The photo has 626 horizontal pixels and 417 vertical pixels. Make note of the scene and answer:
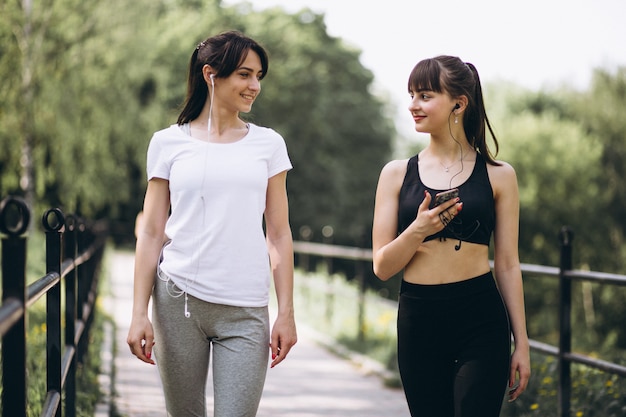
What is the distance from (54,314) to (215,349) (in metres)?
0.83

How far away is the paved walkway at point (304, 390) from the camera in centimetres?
646

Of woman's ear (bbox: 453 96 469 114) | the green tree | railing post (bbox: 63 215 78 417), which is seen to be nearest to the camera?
woman's ear (bbox: 453 96 469 114)

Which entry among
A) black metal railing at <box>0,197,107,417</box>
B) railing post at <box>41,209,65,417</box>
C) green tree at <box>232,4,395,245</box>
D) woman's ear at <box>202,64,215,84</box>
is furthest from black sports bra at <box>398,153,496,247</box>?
green tree at <box>232,4,395,245</box>

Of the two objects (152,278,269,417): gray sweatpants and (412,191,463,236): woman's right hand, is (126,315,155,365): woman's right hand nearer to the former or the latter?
(152,278,269,417): gray sweatpants

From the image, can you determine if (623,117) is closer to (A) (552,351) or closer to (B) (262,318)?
(A) (552,351)

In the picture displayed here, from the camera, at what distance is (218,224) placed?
297cm

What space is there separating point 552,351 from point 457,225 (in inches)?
104

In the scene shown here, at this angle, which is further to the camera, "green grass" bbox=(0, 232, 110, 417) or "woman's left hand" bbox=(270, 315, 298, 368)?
"green grass" bbox=(0, 232, 110, 417)

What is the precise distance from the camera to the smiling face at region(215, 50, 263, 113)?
10.2 ft

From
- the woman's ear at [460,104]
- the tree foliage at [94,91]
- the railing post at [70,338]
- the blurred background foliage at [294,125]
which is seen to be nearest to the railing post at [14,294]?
the woman's ear at [460,104]

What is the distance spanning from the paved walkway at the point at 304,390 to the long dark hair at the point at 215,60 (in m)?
3.24

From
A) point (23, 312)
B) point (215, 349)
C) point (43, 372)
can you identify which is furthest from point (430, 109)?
point (43, 372)

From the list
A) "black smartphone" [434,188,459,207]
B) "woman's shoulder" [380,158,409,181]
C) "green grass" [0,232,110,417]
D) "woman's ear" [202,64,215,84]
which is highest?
"woman's ear" [202,64,215,84]

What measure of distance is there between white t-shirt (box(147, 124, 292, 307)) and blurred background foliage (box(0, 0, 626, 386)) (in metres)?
19.6
